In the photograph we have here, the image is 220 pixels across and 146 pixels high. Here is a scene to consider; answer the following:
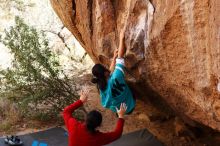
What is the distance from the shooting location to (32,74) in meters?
6.46

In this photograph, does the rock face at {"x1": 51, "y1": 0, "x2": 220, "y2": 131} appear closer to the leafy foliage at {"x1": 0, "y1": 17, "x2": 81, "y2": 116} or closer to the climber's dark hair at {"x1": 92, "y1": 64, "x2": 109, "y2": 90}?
the climber's dark hair at {"x1": 92, "y1": 64, "x2": 109, "y2": 90}

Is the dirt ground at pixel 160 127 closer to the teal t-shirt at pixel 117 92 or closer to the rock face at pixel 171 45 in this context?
the rock face at pixel 171 45

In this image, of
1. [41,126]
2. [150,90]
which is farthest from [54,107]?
[150,90]

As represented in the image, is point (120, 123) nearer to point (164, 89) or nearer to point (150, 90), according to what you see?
point (164, 89)

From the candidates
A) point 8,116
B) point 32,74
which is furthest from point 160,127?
point 8,116

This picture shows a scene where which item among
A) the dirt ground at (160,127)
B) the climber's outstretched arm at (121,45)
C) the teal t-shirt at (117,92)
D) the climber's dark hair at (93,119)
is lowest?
the dirt ground at (160,127)

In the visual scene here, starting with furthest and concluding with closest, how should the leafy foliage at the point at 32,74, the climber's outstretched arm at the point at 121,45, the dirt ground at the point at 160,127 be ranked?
the leafy foliage at the point at 32,74 < the dirt ground at the point at 160,127 < the climber's outstretched arm at the point at 121,45

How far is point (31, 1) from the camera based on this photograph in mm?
12617

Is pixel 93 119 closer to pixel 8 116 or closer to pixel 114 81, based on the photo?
pixel 114 81

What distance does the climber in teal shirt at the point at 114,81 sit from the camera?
3897mm

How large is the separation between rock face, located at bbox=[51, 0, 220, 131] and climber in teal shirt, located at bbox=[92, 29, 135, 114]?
144mm

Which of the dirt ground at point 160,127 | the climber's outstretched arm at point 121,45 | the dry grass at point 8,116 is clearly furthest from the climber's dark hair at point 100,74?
the dry grass at point 8,116

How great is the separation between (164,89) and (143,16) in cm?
81

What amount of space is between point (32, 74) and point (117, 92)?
286cm
